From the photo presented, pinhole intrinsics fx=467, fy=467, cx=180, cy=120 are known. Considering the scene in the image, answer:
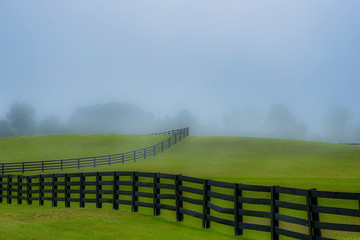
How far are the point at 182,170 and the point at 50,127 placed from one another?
15483 centimetres

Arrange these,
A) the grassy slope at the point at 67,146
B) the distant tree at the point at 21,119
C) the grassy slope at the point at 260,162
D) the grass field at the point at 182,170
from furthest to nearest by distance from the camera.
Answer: the distant tree at the point at 21,119 < the grassy slope at the point at 67,146 < the grassy slope at the point at 260,162 < the grass field at the point at 182,170

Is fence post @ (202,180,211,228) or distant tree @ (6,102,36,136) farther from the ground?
distant tree @ (6,102,36,136)

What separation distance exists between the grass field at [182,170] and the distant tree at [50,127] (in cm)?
9412

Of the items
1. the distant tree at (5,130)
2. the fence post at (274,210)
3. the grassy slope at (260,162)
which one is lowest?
the grassy slope at (260,162)

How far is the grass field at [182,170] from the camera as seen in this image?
40.5ft

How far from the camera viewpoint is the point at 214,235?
1190 cm

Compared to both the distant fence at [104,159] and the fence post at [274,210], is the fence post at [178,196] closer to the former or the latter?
the fence post at [274,210]

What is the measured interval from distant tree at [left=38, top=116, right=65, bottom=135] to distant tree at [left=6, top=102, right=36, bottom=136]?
16.3 ft

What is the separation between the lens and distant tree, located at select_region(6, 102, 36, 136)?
174 meters

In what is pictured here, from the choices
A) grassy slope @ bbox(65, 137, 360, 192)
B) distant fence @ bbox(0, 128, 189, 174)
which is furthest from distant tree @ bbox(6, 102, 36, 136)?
grassy slope @ bbox(65, 137, 360, 192)

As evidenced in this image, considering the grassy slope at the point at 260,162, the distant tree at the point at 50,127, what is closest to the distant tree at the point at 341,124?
the distant tree at the point at 50,127

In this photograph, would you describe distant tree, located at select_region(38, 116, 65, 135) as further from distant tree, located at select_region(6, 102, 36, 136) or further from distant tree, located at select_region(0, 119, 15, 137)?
distant tree, located at select_region(0, 119, 15, 137)

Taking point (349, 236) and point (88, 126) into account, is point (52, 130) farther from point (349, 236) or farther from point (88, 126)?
point (349, 236)

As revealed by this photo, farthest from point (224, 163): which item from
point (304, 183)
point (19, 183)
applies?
point (19, 183)
